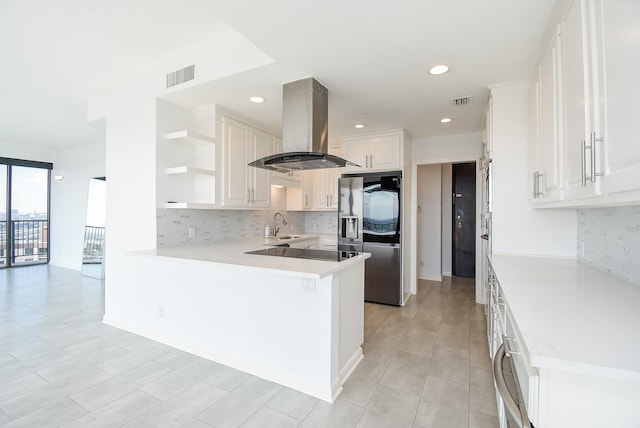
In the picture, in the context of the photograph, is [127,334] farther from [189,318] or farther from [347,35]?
[347,35]

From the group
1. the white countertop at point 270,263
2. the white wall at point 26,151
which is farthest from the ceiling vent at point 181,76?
the white wall at point 26,151

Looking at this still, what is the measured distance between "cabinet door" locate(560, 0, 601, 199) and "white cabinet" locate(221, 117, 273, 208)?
301 cm

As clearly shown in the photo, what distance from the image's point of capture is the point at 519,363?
1036mm

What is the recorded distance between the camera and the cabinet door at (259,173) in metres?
3.80

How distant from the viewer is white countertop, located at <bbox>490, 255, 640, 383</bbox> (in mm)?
751

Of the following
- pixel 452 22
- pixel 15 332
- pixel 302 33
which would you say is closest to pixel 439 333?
pixel 452 22

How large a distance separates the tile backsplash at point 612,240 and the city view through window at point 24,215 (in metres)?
9.39

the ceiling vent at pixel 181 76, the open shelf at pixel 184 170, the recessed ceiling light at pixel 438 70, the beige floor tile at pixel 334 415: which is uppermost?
the ceiling vent at pixel 181 76

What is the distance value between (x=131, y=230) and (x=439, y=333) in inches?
137

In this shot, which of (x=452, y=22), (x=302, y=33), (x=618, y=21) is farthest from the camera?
(x=302, y=33)

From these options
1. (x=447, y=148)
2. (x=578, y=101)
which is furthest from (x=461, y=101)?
(x=578, y=101)

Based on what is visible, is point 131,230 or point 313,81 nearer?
point 313,81

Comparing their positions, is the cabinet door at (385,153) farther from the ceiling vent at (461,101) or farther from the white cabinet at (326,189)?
the ceiling vent at (461,101)

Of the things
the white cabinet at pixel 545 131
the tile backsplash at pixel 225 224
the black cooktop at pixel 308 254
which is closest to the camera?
the white cabinet at pixel 545 131
